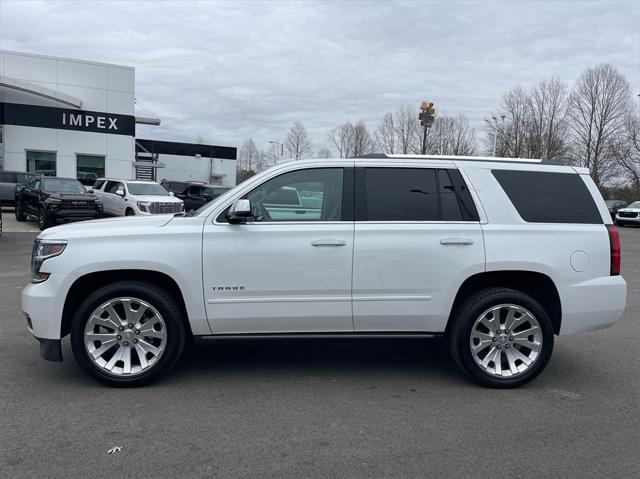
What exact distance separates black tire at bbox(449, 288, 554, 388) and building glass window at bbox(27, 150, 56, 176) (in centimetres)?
2882

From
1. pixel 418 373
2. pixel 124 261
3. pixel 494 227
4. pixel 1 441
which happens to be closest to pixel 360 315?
pixel 418 373

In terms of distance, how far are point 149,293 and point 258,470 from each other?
180 cm

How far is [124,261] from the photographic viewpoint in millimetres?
4379

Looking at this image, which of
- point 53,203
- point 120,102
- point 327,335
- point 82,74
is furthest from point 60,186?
point 327,335

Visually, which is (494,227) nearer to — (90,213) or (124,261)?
(124,261)

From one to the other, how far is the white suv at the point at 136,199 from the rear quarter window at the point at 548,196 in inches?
603

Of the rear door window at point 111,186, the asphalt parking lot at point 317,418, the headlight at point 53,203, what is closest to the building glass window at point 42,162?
the rear door window at point 111,186

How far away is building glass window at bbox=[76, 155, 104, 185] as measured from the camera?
29703mm

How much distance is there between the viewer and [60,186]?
18.6m

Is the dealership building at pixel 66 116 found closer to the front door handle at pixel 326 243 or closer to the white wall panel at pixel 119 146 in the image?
the white wall panel at pixel 119 146

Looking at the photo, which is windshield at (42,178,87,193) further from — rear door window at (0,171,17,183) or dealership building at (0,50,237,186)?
dealership building at (0,50,237,186)

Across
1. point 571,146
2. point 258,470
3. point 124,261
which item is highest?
point 571,146

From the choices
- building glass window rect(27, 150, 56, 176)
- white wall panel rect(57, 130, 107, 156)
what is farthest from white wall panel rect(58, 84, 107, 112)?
building glass window rect(27, 150, 56, 176)

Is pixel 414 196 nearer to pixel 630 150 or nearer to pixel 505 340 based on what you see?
pixel 505 340
